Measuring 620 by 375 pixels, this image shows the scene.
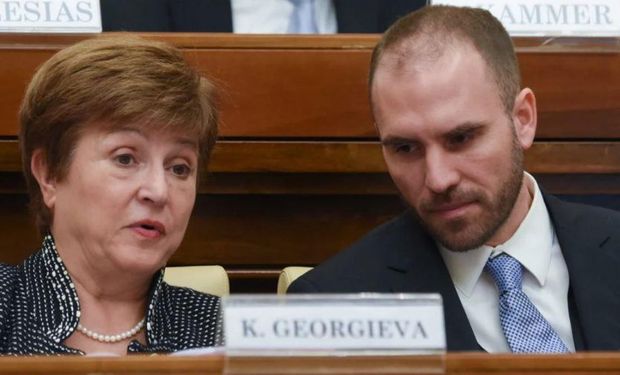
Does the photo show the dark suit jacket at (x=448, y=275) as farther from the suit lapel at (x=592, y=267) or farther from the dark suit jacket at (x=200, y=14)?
the dark suit jacket at (x=200, y=14)

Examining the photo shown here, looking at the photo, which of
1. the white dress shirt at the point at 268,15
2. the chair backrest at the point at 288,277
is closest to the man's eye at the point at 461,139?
the chair backrest at the point at 288,277

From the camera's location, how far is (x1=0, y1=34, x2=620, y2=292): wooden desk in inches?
66.6

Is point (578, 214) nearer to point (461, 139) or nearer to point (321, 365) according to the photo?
point (461, 139)

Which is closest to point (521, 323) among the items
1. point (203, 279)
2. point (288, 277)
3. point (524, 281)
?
point (524, 281)

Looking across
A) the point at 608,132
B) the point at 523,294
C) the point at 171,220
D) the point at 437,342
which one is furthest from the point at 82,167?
the point at 608,132

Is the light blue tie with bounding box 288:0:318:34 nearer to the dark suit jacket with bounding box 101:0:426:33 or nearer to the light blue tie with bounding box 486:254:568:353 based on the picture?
the dark suit jacket with bounding box 101:0:426:33

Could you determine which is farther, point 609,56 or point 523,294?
point 609,56

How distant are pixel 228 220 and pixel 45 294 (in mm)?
421

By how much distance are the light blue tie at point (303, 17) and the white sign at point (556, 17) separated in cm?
40

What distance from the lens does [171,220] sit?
1.33 meters

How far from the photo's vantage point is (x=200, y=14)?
6.47 ft

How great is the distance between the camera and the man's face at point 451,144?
1.36 m

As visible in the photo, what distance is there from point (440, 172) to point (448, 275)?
148 millimetres

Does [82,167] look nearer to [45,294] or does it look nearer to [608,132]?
[45,294]
